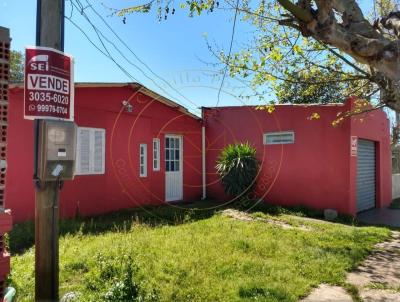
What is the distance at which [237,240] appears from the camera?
311 inches

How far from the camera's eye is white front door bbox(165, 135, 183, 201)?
1421cm

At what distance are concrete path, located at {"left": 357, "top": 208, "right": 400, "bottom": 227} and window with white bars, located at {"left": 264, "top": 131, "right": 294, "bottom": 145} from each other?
10.4ft

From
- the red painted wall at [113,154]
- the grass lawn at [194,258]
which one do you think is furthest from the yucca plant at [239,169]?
the grass lawn at [194,258]

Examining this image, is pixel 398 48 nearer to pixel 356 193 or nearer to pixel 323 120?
pixel 323 120

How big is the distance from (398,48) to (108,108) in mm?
8423

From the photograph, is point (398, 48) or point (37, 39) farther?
point (398, 48)

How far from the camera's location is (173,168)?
573 inches

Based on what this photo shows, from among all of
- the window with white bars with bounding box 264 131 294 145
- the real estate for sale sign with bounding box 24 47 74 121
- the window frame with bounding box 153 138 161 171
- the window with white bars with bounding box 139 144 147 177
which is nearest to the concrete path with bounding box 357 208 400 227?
the window with white bars with bounding box 264 131 294 145

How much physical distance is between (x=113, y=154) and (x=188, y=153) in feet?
12.3

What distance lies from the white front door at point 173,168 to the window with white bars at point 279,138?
9.73 ft

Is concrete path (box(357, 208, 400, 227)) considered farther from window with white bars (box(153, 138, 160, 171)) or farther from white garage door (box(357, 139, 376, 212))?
window with white bars (box(153, 138, 160, 171))

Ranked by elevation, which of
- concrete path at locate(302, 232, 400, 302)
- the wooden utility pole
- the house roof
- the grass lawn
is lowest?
concrete path at locate(302, 232, 400, 302)

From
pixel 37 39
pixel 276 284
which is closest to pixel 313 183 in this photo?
pixel 276 284

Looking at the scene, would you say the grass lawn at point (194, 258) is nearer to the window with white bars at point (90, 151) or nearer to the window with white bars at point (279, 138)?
the window with white bars at point (90, 151)
